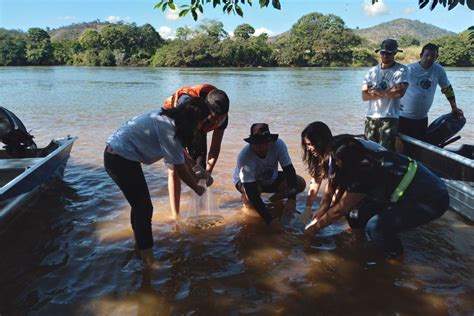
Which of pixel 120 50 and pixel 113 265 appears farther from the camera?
pixel 120 50

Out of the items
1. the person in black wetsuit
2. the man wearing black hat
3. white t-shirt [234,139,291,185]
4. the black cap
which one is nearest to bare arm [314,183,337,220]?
the person in black wetsuit

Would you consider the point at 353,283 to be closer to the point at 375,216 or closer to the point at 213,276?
the point at 375,216

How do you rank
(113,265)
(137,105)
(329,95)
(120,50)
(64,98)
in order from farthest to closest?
(120,50) < (329,95) < (64,98) < (137,105) < (113,265)

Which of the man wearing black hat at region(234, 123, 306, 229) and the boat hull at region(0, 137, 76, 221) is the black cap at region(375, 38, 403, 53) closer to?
the man wearing black hat at region(234, 123, 306, 229)

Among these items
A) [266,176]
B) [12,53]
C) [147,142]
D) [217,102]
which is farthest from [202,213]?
[12,53]

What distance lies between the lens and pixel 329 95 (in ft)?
73.2

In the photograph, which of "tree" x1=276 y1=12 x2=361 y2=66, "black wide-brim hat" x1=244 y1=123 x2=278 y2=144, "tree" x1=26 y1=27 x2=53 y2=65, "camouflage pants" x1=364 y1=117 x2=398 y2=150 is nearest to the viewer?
"black wide-brim hat" x1=244 y1=123 x2=278 y2=144

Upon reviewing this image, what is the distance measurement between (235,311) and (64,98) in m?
19.6

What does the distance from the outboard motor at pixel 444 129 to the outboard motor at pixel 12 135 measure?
5.87 meters

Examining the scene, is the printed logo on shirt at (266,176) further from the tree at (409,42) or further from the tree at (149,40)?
the tree at (409,42)

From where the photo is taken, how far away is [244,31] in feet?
365

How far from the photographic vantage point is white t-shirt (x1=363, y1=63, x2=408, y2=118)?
5.30 meters

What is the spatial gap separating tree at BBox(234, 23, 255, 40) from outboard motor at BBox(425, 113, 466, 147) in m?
108

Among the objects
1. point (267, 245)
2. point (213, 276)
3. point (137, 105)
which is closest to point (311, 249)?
point (267, 245)
